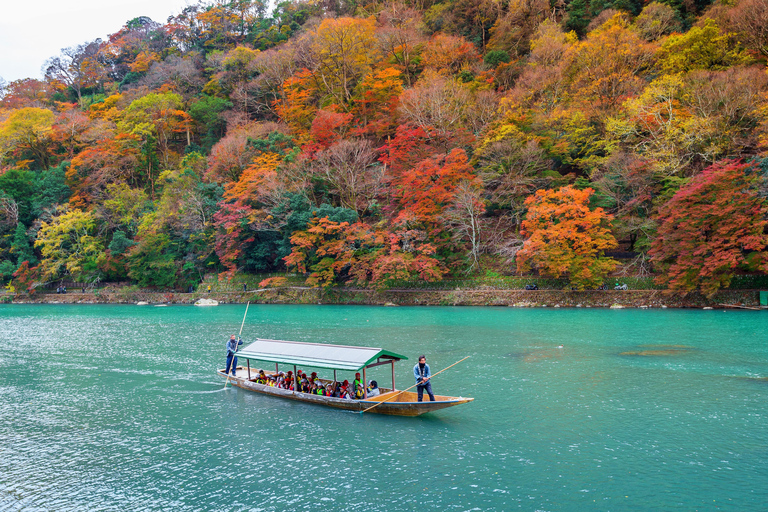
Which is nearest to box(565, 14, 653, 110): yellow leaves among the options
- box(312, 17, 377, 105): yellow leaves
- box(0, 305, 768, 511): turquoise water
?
box(312, 17, 377, 105): yellow leaves

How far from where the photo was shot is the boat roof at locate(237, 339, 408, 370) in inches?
597

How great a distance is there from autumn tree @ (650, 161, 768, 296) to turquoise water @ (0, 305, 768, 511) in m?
6.65

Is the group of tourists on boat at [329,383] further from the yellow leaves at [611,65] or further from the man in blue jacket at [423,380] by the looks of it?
the yellow leaves at [611,65]

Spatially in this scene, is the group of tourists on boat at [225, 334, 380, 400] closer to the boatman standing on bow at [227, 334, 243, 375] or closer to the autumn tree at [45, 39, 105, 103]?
the boatman standing on bow at [227, 334, 243, 375]

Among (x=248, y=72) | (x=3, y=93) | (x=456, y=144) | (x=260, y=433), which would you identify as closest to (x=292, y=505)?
(x=260, y=433)

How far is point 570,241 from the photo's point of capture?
37.3 meters

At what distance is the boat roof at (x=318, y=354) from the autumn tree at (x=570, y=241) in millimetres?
24153

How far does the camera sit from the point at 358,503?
9523 millimetres

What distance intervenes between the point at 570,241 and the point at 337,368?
28.1m

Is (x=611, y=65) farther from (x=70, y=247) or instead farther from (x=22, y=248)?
(x=22, y=248)

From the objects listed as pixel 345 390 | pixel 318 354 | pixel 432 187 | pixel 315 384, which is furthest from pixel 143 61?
pixel 345 390

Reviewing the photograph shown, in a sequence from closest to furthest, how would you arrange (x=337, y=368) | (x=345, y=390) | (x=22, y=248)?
1. (x=337, y=368)
2. (x=345, y=390)
3. (x=22, y=248)

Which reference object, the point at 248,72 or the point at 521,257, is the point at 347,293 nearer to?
the point at 521,257

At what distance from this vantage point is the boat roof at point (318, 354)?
1516 centimetres
